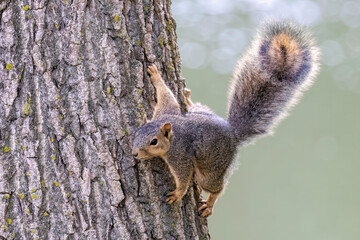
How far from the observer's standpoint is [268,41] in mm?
2846

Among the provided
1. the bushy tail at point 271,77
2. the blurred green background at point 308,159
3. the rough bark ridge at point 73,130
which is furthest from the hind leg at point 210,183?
the blurred green background at point 308,159

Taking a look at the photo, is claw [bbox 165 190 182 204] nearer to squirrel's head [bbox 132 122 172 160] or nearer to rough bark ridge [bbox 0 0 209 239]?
rough bark ridge [bbox 0 0 209 239]

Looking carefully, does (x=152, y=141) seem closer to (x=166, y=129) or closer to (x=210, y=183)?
(x=166, y=129)

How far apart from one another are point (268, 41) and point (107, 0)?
892 mm

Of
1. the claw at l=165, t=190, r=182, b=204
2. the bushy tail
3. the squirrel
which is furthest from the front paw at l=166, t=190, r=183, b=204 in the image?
the bushy tail

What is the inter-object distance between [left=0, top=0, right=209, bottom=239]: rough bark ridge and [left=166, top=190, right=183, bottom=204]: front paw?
0.09 ft

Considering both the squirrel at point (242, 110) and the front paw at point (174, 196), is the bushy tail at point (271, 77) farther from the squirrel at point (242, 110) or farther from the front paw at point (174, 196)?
the front paw at point (174, 196)

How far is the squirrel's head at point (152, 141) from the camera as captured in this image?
225 centimetres

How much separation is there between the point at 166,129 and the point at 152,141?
0.13 m

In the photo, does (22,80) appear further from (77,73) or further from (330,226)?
(330,226)

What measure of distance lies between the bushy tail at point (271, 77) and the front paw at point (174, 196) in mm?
620

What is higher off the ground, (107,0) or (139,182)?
(107,0)

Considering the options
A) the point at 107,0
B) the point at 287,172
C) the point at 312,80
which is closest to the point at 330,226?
the point at 287,172

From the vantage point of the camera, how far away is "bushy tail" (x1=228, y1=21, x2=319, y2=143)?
282 cm
